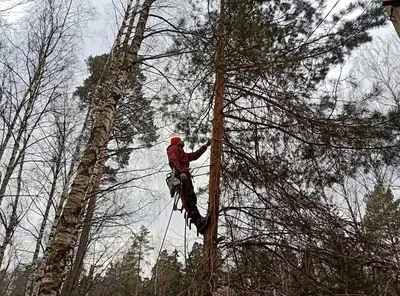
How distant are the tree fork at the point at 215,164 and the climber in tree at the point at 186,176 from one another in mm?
147

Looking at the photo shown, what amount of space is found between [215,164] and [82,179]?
1.57m

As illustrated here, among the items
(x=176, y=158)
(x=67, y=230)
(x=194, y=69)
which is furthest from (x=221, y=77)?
(x=67, y=230)

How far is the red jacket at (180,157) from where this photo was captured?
14.0 ft

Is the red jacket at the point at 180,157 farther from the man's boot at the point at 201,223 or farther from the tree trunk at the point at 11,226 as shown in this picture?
the tree trunk at the point at 11,226

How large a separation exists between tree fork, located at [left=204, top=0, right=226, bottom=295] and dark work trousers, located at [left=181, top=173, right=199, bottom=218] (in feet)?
1.14

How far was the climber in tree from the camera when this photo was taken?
13.2ft

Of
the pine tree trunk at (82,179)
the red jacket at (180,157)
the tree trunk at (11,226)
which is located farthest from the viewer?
the tree trunk at (11,226)

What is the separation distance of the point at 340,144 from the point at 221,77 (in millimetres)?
1645

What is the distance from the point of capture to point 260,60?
13.0 feet

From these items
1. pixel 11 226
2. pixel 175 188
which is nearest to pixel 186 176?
pixel 175 188

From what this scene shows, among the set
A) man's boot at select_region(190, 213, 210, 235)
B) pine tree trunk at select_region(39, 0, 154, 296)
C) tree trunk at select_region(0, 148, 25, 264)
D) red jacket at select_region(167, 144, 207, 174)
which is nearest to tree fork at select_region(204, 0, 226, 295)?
man's boot at select_region(190, 213, 210, 235)

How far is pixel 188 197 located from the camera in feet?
13.8

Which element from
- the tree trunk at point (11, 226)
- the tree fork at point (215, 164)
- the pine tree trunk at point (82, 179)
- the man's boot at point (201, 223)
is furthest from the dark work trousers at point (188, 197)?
the tree trunk at point (11, 226)

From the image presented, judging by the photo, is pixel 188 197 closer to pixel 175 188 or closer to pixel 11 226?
pixel 175 188
